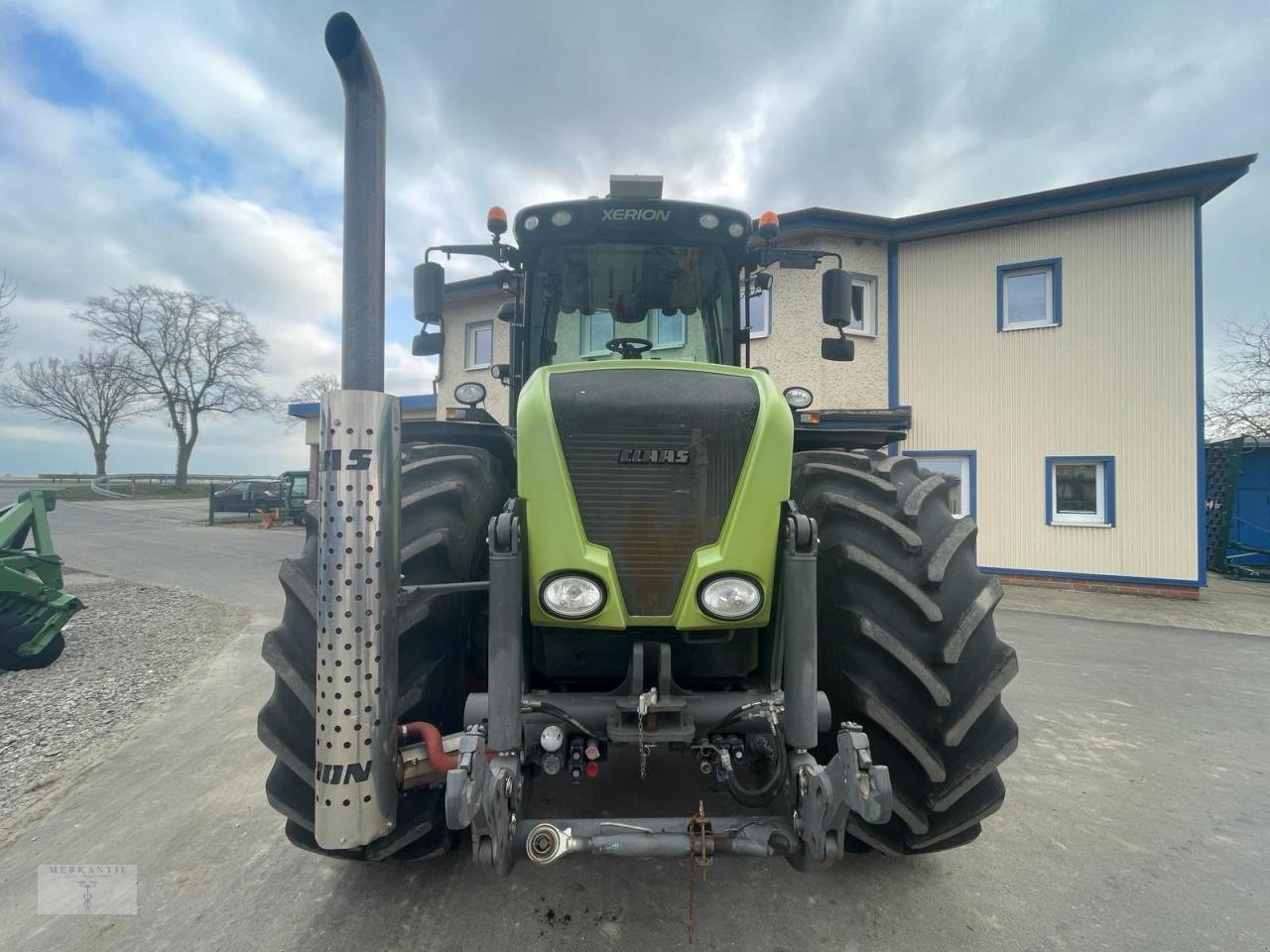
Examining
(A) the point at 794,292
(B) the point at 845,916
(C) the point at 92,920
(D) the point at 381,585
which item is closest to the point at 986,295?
(A) the point at 794,292

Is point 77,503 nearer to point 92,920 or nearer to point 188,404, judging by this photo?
point 188,404

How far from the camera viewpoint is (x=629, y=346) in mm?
2803

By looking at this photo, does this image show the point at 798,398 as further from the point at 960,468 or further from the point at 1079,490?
the point at 1079,490

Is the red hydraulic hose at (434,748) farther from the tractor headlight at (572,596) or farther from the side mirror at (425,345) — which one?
the side mirror at (425,345)

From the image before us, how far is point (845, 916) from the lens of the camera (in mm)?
2156

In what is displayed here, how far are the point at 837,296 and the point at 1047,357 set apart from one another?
8.72m

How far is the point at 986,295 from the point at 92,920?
11.9 m

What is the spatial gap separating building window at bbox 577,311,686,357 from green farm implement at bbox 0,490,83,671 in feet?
17.0

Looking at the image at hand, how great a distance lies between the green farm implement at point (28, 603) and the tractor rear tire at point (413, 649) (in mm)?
4644

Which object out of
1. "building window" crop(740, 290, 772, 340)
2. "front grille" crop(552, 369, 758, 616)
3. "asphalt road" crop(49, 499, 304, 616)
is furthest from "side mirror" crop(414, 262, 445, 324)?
"building window" crop(740, 290, 772, 340)

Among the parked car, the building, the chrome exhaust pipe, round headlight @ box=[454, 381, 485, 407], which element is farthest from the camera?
the parked car

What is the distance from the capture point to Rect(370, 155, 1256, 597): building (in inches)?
357

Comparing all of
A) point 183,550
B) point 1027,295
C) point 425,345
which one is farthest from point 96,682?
point 1027,295

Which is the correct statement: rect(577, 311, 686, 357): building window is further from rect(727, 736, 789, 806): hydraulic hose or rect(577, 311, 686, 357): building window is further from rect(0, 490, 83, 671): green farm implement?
rect(0, 490, 83, 671): green farm implement
